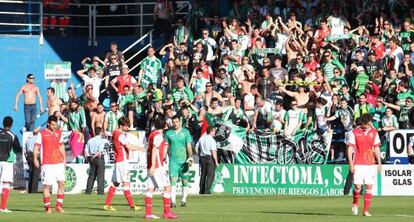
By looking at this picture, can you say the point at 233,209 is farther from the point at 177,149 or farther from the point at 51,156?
the point at 51,156

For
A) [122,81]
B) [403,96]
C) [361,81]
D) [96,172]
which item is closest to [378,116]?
[403,96]

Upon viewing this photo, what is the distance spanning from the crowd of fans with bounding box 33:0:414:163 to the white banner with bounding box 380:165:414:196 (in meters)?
1.17

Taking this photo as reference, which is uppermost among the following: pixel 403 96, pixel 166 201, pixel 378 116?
pixel 403 96

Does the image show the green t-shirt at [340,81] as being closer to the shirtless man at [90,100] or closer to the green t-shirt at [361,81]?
the green t-shirt at [361,81]

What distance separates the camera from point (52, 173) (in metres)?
26.6

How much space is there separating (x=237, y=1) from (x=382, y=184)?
12.0 metres

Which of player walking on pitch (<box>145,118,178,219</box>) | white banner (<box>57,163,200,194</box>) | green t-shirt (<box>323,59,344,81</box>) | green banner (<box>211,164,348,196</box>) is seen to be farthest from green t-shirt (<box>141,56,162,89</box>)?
player walking on pitch (<box>145,118,178,219</box>)

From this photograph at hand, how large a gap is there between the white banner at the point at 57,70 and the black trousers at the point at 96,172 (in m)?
4.31

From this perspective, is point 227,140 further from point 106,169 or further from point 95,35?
point 95,35

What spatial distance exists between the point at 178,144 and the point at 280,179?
354 inches

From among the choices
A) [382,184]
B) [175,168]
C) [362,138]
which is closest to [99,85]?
[382,184]

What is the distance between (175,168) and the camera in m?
28.2

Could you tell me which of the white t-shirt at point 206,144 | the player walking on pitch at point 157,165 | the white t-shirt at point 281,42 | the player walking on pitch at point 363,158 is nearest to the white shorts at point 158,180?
the player walking on pitch at point 157,165

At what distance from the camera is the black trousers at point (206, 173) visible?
36166 mm
